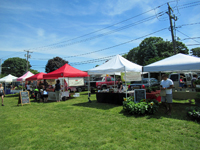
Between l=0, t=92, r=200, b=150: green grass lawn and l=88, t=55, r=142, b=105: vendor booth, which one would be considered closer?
l=0, t=92, r=200, b=150: green grass lawn

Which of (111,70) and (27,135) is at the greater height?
(111,70)

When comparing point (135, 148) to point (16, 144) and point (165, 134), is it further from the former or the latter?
point (16, 144)

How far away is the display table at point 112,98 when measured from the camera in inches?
318

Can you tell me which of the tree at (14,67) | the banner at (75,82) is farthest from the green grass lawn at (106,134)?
the tree at (14,67)

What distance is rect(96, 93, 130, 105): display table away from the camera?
8.07 metres

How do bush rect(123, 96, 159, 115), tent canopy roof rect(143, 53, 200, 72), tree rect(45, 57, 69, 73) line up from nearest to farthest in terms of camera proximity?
bush rect(123, 96, 159, 115) → tent canopy roof rect(143, 53, 200, 72) → tree rect(45, 57, 69, 73)

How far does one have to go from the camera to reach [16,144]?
369 cm

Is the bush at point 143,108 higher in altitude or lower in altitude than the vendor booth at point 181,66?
lower

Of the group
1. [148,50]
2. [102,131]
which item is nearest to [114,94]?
[102,131]

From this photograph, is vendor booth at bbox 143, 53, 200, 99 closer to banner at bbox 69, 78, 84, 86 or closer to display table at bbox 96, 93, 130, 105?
display table at bbox 96, 93, 130, 105

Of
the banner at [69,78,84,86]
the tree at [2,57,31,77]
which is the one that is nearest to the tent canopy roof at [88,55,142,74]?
the banner at [69,78,84,86]

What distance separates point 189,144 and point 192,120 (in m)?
2.03

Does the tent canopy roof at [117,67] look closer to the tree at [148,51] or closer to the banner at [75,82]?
the banner at [75,82]

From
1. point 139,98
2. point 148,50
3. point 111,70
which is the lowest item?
point 139,98
